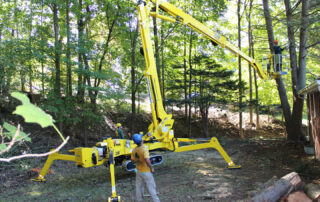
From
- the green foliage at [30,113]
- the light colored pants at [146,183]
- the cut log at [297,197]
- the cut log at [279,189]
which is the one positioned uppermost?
the green foliage at [30,113]

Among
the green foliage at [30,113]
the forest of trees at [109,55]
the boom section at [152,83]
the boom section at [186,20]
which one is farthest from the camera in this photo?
the forest of trees at [109,55]

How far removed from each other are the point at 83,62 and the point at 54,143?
180 inches

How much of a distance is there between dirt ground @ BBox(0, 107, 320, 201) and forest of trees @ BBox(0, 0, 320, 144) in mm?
2710

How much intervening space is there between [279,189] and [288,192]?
38 cm

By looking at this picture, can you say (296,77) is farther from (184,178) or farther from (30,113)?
(30,113)

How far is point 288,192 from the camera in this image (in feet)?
20.0

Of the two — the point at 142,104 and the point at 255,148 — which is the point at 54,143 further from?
the point at 142,104

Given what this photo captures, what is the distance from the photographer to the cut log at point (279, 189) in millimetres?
5602

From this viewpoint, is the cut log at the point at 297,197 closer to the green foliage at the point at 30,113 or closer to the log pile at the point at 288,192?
the log pile at the point at 288,192

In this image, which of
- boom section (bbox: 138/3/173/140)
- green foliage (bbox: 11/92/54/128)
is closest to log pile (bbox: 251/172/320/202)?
boom section (bbox: 138/3/173/140)

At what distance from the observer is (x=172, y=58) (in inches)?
828

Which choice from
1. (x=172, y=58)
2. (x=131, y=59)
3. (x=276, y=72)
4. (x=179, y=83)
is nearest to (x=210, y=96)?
(x=179, y=83)

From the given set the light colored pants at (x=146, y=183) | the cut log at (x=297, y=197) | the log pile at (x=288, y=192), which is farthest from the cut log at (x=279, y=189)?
the light colored pants at (x=146, y=183)

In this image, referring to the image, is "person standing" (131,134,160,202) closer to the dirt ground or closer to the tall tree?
the dirt ground
